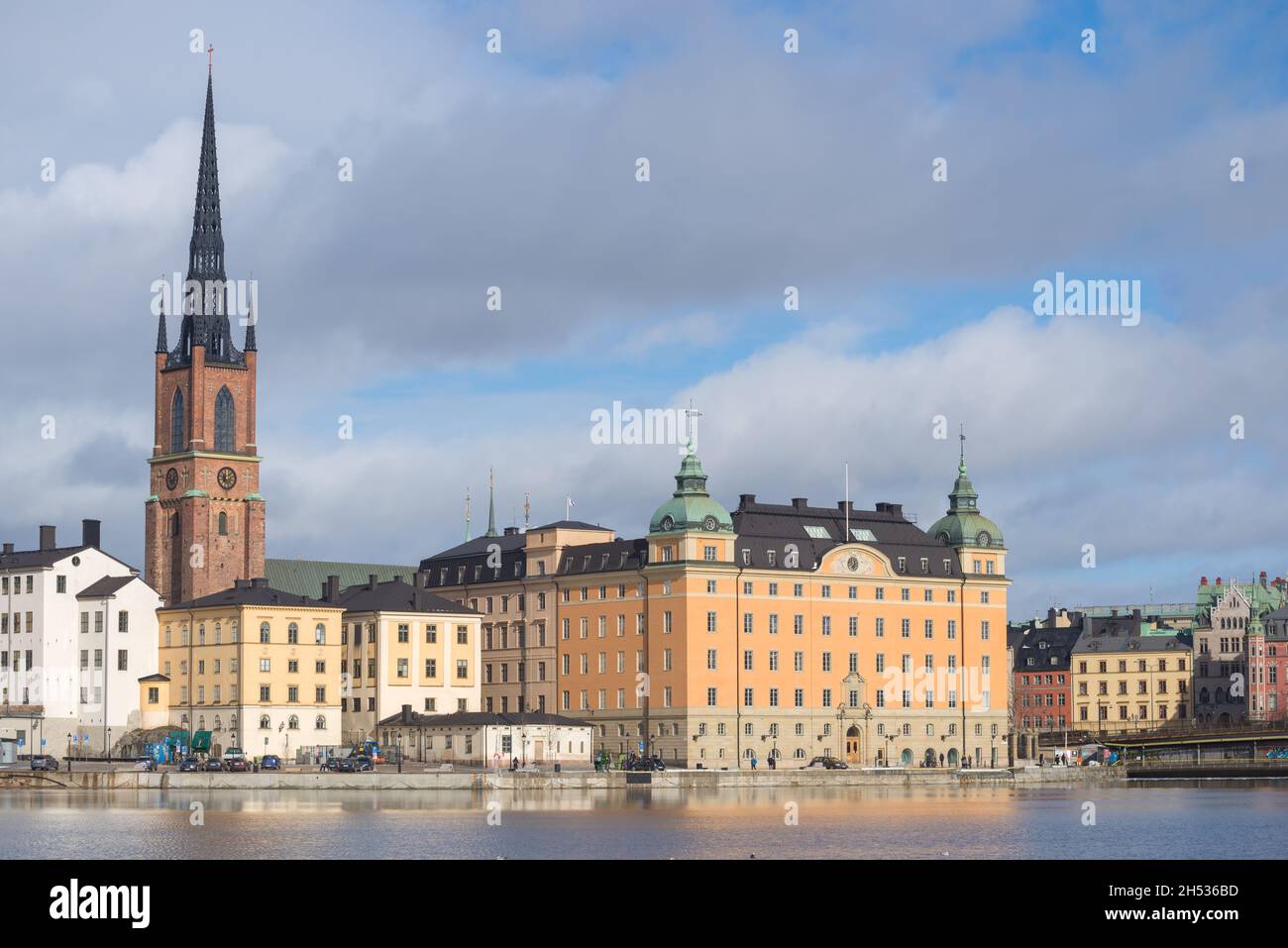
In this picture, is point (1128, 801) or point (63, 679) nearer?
point (1128, 801)

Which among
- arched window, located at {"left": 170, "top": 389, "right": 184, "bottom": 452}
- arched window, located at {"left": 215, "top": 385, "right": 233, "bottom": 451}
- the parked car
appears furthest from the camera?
arched window, located at {"left": 170, "top": 389, "right": 184, "bottom": 452}

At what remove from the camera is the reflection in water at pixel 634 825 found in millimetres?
71562

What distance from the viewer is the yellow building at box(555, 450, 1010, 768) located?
145 m

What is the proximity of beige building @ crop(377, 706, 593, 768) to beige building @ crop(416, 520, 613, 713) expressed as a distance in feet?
35.5

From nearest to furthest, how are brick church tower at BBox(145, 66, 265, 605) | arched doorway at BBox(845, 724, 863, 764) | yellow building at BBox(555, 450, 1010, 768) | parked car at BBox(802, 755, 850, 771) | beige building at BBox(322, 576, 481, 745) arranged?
parked car at BBox(802, 755, 850, 771) < yellow building at BBox(555, 450, 1010, 768) < beige building at BBox(322, 576, 481, 745) < arched doorway at BBox(845, 724, 863, 764) < brick church tower at BBox(145, 66, 265, 605)

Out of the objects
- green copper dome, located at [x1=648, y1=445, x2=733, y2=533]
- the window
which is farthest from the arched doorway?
the window

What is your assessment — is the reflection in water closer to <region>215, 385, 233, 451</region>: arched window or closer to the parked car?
the parked car

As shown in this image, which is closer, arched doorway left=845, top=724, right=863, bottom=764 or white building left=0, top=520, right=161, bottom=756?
white building left=0, top=520, right=161, bottom=756

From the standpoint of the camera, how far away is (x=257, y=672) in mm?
141125

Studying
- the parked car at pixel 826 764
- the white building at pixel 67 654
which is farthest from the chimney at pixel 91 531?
the parked car at pixel 826 764

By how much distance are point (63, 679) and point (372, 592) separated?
71.9 ft

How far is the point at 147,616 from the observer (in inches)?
5846
